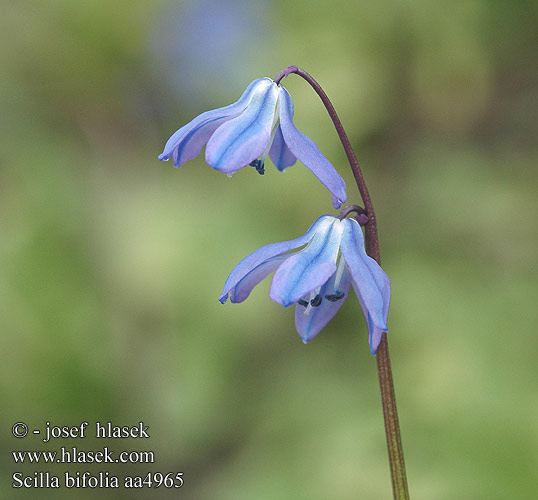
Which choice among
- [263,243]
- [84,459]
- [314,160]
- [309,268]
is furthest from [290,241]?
[84,459]

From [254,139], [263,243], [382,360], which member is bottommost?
[382,360]

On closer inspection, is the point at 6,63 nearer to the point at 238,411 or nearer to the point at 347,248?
the point at 238,411

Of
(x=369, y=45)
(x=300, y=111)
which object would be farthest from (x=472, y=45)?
(x=300, y=111)

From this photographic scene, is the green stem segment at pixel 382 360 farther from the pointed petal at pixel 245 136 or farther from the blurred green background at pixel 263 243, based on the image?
the blurred green background at pixel 263 243

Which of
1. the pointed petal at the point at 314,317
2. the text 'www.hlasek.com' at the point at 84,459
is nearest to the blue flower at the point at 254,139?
the pointed petal at the point at 314,317

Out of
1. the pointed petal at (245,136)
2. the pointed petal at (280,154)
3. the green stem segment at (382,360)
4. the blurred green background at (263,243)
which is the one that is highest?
the blurred green background at (263,243)

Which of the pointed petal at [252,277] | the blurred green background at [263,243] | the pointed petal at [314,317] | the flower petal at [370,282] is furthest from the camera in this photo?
the blurred green background at [263,243]

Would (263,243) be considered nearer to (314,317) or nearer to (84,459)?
(84,459)
